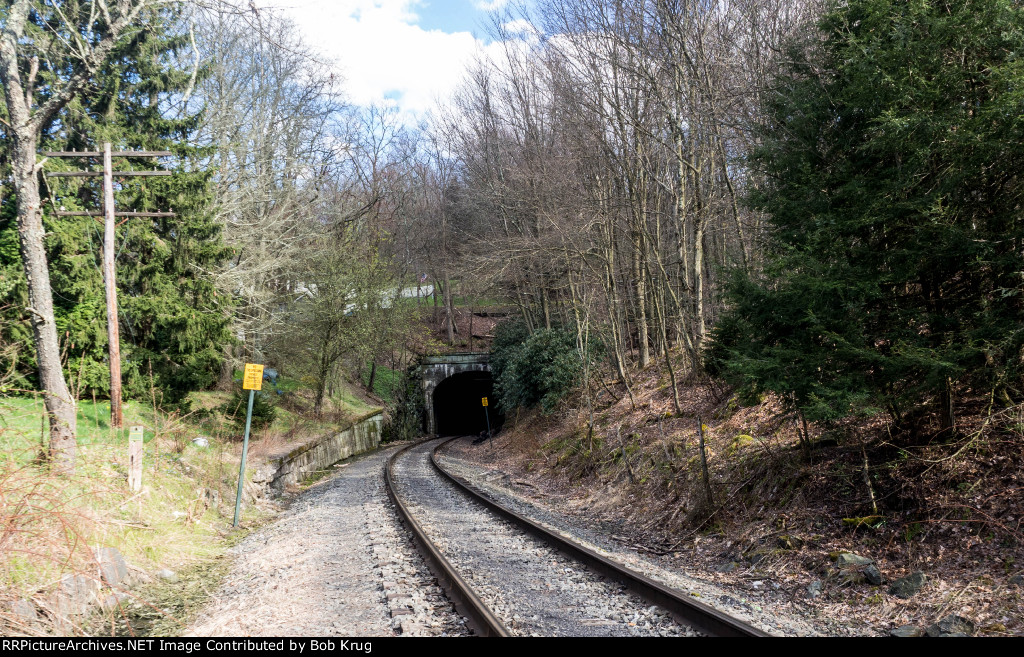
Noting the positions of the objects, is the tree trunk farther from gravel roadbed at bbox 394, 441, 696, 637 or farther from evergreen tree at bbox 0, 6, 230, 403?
evergreen tree at bbox 0, 6, 230, 403

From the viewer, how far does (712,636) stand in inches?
183

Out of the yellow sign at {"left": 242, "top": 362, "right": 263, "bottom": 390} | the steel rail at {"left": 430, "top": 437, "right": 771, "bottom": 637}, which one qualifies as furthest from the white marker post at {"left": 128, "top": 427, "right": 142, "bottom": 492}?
the steel rail at {"left": 430, "top": 437, "right": 771, "bottom": 637}

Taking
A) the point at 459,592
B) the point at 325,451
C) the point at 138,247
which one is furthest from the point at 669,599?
the point at 325,451

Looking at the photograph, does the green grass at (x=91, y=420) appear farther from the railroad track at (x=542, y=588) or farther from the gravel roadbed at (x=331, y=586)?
the railroad track at (x=542, y=588)

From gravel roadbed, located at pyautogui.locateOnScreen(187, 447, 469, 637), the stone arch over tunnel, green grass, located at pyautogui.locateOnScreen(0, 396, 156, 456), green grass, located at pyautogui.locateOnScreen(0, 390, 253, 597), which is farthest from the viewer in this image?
the stone arch over tunnel

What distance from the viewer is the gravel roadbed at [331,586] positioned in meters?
5.20

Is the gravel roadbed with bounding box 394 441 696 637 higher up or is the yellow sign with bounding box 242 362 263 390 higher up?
the yellow sign with bounding box 242 362 263 390

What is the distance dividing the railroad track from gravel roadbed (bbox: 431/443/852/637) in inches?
16.3

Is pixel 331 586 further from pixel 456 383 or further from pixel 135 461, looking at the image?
pixel 456 383

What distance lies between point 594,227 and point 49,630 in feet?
48.9

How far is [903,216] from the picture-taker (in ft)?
20.6

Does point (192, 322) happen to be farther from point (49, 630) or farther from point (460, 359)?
point (460, 359)

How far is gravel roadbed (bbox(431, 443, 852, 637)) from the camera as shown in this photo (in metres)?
4.93

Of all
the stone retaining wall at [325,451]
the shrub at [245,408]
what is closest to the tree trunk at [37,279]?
the stone retaining wall at [325,451]
